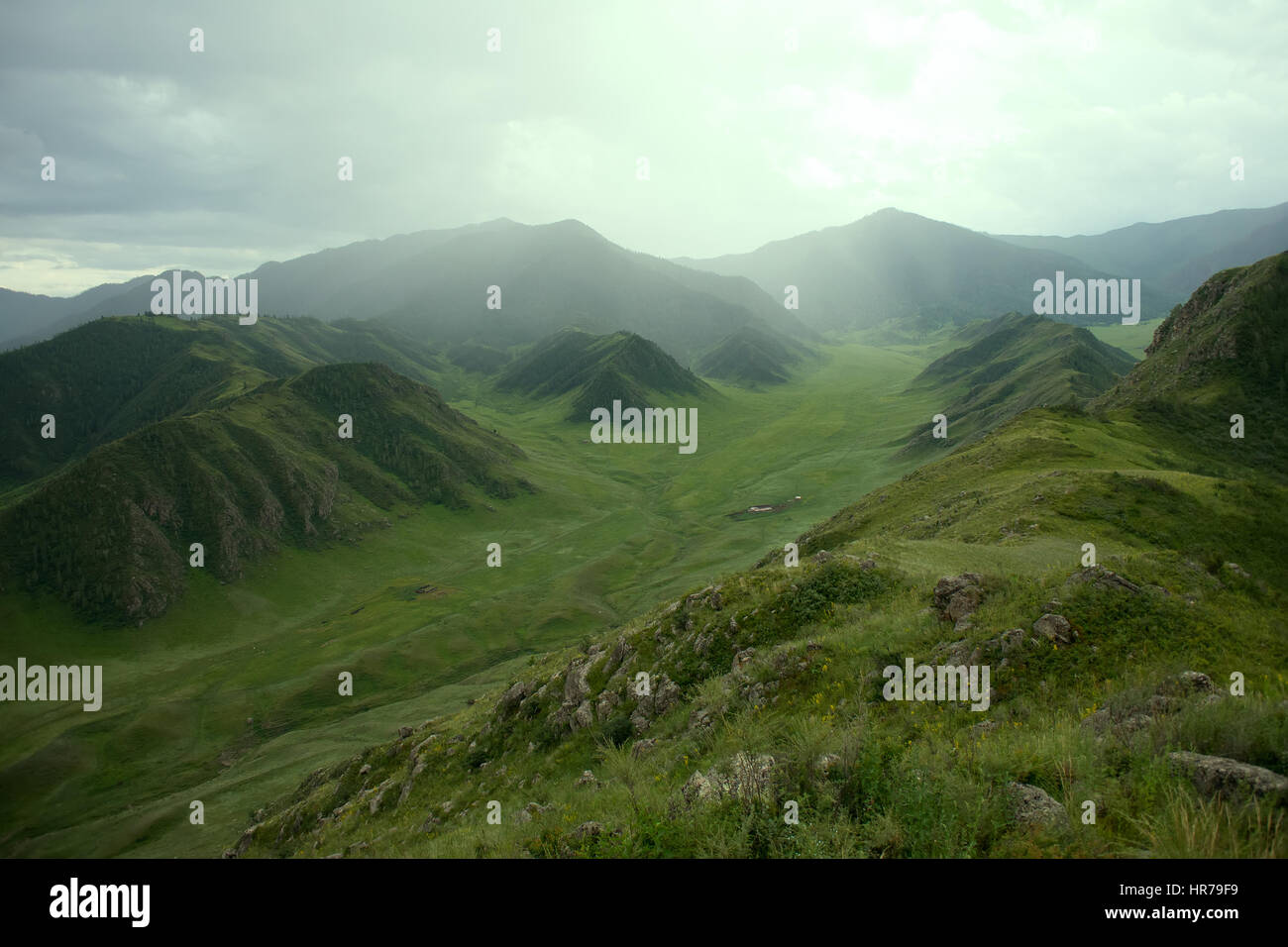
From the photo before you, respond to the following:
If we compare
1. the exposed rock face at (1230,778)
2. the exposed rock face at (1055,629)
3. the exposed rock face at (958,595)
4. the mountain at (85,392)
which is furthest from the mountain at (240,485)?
the exposed rock face at (1230,778)

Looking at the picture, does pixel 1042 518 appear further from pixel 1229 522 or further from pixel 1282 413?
pixel 1282 413

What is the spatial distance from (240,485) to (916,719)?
124 m

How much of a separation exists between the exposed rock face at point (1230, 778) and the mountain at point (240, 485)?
365 feet

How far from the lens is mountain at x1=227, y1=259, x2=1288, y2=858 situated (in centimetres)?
684

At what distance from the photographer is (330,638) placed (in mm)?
78188

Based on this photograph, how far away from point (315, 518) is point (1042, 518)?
116162mm

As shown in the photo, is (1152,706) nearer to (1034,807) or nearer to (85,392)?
(1034,807)

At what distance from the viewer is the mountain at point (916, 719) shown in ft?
22.5

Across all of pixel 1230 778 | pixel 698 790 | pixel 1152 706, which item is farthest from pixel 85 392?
pixel 1230 778

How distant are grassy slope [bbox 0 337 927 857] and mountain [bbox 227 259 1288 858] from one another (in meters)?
29.4

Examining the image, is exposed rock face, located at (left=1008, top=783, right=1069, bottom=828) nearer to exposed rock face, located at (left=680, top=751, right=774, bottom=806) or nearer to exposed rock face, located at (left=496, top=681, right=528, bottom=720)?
exposed rock face, located at (left=680, top=751, right=774, bottom=806)

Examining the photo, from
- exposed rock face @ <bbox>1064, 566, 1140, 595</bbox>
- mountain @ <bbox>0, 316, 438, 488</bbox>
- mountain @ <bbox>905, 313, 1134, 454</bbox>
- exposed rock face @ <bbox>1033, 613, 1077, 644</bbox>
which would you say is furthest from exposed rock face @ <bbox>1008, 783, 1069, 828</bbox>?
mountain @ <bbox>0, 316, 438, 488</bbox>
